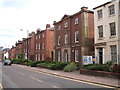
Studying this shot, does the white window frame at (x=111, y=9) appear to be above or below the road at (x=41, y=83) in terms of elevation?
above

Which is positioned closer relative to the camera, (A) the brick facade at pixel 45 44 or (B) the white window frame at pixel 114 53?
(B) the white window frame at pixel 114 53

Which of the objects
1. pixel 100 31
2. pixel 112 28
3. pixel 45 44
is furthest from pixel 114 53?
pixel 45 44

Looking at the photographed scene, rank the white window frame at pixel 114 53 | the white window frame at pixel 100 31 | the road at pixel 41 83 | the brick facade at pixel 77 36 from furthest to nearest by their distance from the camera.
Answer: the brick facade at pixel 77 36, the white window frame at pixel 100 31, the white window frame at pixel 114 53, the road at pixel 41 83

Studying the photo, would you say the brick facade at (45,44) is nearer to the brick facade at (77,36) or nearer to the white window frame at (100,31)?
the brick facade at (77,36)

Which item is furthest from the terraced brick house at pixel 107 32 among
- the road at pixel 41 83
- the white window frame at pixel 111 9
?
the road at pixel 41 83

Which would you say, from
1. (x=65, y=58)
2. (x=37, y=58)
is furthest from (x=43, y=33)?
(x=65, y=58)

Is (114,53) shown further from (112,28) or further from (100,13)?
(100,13)

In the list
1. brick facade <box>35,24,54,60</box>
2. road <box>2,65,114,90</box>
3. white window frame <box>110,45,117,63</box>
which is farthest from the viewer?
brick facade <box>35,24,54,60</box>

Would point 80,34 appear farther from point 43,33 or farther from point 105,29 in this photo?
point 43,33

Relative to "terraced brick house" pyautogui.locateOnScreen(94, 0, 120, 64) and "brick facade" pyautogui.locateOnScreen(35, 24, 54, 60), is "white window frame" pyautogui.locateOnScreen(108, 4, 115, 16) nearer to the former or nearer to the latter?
"terraced brick house" pyautogui.locateOnScreen(94, 0, 120, 64)

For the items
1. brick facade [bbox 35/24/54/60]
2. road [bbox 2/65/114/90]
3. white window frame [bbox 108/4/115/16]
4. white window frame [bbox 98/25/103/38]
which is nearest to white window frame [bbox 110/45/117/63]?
white window frame [bbox 98/25/103/38]

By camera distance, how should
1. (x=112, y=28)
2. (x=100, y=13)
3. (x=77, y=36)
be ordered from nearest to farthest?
(x=112, y=28)
(x=100, y=13)
(x=77, y=36)

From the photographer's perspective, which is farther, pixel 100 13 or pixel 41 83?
pixel 100 13

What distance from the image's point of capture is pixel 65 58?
31.9 metres
